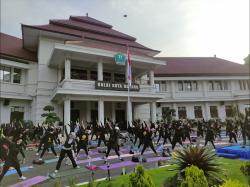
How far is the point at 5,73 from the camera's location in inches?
915

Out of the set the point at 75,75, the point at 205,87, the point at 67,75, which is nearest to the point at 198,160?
the point at 67,75

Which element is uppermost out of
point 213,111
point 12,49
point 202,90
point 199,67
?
point 199,67

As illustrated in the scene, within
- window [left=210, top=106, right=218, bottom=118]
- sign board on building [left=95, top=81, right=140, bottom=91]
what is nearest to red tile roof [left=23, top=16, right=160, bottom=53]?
sign board on building [left=95, top=81, right=140, bottom=91]

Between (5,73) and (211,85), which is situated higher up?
(211,85)

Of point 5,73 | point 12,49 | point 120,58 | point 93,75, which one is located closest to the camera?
point 120,58

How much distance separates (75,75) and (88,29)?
6950 mm

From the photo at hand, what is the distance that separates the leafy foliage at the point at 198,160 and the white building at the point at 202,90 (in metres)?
25.1

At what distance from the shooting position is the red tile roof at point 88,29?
25492 mm

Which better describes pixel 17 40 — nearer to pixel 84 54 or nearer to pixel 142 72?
pixel 84 54

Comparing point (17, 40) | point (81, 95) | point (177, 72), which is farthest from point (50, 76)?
point (177, 72)

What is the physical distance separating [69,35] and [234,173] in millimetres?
21032

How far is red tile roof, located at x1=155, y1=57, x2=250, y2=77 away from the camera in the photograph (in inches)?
1308

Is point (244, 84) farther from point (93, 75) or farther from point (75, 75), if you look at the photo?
point (75, 75)

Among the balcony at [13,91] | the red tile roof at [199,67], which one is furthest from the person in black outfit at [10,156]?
the red tile roof at [199,67]
